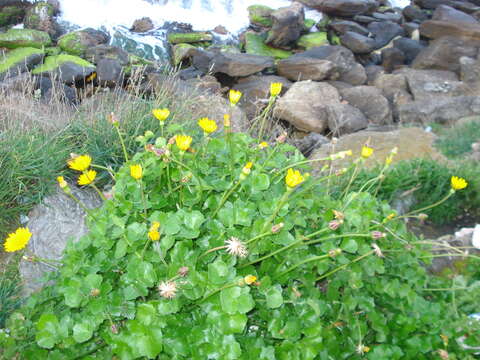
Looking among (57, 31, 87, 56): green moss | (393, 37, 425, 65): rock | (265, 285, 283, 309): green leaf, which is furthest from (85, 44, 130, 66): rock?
(265, 285, 283, 309): green leaf

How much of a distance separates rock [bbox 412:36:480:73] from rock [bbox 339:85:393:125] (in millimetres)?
2353

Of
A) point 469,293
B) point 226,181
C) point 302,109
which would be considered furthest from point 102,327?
point 302,109

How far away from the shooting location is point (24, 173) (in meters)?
2.83

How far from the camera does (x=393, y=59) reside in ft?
38.7

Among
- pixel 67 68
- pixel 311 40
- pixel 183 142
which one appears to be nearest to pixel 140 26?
pixel 67 68

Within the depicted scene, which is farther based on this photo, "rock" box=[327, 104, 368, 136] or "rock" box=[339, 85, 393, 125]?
"rock" box=[339, 85, 393, 125]

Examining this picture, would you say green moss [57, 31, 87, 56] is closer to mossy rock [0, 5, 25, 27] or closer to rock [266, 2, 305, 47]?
mossy rock [0, 5, 25, 27]

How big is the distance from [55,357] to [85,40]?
9.78m

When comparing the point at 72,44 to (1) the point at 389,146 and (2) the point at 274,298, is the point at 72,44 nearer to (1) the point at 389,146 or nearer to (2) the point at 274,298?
(1) the point at 389,146

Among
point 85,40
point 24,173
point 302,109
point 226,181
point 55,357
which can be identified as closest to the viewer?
point 55,357

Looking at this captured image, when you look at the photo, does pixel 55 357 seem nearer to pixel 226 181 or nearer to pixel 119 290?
pixel 119 290

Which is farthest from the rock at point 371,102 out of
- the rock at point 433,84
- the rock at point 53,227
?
the rock at point 53,227

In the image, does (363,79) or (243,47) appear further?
(243,47)

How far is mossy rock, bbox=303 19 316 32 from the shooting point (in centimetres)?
1319
